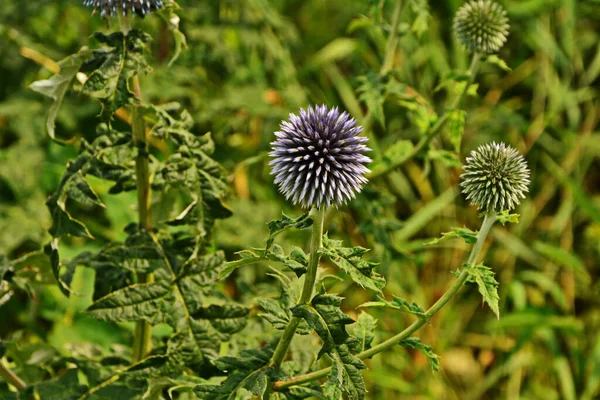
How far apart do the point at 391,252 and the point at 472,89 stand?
2.06 ft

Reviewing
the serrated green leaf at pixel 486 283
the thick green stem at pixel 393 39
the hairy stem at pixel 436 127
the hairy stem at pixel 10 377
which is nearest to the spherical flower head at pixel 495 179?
the serrated green leaf at pixel 486 283

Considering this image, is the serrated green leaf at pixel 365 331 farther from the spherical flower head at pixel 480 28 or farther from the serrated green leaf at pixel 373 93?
the spherical flower head at pixel 480 28

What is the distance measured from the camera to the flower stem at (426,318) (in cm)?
152

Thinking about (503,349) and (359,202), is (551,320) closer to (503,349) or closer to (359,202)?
(503,349)

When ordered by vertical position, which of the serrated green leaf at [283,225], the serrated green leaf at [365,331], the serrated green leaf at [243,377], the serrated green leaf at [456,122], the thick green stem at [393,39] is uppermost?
the thick green stem at [393,39]

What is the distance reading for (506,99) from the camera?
444cm

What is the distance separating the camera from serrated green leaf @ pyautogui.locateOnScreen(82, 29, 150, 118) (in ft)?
5.37

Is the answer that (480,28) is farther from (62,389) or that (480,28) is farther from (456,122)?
(62,389)

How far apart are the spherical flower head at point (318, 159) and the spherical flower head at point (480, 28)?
0.85m

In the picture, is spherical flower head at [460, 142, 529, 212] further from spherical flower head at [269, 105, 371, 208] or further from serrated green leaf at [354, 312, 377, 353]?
serrated green leaf at [354, 312, 377, 353]

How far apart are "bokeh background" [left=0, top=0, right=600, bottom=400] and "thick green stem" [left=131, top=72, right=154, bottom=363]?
753 millimetres

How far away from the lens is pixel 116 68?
5.45 feet

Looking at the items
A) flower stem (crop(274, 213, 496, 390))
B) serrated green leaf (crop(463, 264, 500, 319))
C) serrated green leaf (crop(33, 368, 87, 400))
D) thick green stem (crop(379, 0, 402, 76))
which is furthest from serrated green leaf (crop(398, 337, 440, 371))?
thick green stem (crop(379, 0, 402, 76))

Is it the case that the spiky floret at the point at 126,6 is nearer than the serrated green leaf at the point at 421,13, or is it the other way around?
the spiky floret at the point at 126,6
